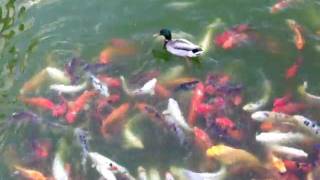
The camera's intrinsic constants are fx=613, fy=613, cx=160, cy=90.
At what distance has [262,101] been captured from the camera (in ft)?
11.0

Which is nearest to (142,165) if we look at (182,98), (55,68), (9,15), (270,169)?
(182,98)

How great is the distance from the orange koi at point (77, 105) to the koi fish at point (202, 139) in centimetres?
66

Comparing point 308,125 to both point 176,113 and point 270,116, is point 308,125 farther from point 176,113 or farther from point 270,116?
point 176,113

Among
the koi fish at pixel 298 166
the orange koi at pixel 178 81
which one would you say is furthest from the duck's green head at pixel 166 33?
the koi fish at pixel 298 166

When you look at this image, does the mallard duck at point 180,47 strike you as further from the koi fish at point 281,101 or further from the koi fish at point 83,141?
the koi fish at point 83,141

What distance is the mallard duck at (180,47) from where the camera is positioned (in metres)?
3.47

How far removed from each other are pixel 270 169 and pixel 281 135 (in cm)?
22

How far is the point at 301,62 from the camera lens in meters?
3.48

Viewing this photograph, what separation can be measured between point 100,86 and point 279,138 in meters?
1.06

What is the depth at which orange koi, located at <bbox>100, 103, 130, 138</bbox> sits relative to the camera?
340 cm

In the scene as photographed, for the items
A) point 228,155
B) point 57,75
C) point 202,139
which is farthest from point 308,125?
point 57,75

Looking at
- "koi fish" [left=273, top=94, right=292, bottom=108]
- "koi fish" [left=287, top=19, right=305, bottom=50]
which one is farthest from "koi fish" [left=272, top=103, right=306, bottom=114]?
"koi fish" [left=287, top=19, right=305, bottom=50]

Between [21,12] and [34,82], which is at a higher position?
[21,12]

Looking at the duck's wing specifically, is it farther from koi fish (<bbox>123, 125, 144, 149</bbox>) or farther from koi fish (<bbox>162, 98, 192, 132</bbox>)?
koi fish (<bbox>123, 125, 144, 149</bbox>)
